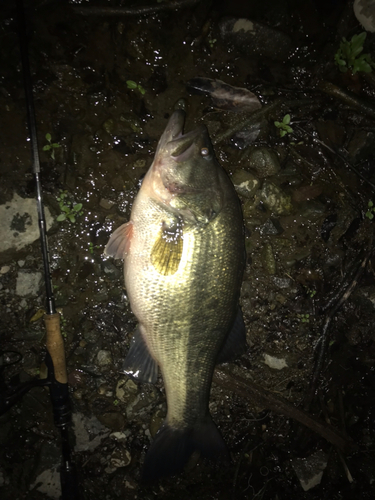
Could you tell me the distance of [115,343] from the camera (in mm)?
2607

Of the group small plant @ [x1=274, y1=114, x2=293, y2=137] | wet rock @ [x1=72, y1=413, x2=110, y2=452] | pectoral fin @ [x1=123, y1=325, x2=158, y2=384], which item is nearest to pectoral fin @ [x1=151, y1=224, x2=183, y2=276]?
pectoral fin @ [x1=123, y1=325, x2=158, y2=384]

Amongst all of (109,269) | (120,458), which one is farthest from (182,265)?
(120,458)

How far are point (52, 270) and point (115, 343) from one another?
86 centimetres

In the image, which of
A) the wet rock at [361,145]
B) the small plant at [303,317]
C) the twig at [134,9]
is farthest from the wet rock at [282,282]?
the twig at [134,9]

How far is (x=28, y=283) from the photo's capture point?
244cm

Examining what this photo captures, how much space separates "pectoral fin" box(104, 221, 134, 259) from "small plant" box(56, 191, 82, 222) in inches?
20.7

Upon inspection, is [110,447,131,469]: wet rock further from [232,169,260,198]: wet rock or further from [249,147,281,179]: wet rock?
[249,147,281,179]: wet rock

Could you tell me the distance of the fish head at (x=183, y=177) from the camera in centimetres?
210

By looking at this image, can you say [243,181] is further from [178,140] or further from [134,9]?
[134,9]

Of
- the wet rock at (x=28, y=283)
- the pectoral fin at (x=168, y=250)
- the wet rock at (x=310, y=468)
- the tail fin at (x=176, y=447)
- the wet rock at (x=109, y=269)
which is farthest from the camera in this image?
the wet rock at (x=310, y=468)

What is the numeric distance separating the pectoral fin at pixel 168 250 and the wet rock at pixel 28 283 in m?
1.12

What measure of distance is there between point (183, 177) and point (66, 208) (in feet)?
3.55

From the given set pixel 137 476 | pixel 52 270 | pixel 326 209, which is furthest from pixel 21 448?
pixel 326 209

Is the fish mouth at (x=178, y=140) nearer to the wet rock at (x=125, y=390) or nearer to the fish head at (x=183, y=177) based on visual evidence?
the fish head at (x=183, y=177)
